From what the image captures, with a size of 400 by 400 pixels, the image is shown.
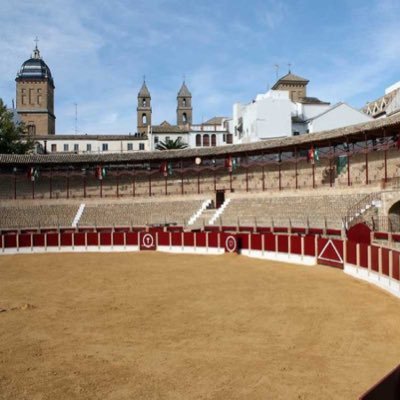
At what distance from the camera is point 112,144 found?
2645 inches

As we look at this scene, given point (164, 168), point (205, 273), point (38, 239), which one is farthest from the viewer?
point (164, 168)

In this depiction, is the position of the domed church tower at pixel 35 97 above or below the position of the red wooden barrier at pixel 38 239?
above

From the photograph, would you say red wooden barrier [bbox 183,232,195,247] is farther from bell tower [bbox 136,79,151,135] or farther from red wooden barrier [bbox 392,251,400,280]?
bell tower [bbox 136,79,151,135]

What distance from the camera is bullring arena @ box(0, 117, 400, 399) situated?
7.96 meters

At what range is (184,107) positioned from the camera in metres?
88.8

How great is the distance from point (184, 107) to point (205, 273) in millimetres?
72897

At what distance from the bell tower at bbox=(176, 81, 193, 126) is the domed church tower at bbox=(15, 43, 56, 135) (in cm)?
2440

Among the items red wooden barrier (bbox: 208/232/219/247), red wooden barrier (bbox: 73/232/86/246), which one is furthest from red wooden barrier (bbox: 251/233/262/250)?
red wooden barrier (bbox: 73/232/86/246)

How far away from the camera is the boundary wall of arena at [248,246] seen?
15867 mm

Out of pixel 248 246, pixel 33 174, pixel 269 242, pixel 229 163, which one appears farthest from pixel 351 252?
pixel 33 174

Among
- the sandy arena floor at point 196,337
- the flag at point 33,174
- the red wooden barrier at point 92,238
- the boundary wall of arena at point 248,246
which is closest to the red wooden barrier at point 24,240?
the boundary wall of arena at point 248,246

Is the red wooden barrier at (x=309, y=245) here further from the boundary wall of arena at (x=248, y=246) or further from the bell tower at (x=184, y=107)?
the bell tower at (x=184, y=107)

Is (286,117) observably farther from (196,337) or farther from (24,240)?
(196,337)

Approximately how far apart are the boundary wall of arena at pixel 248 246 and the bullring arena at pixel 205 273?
84mm
